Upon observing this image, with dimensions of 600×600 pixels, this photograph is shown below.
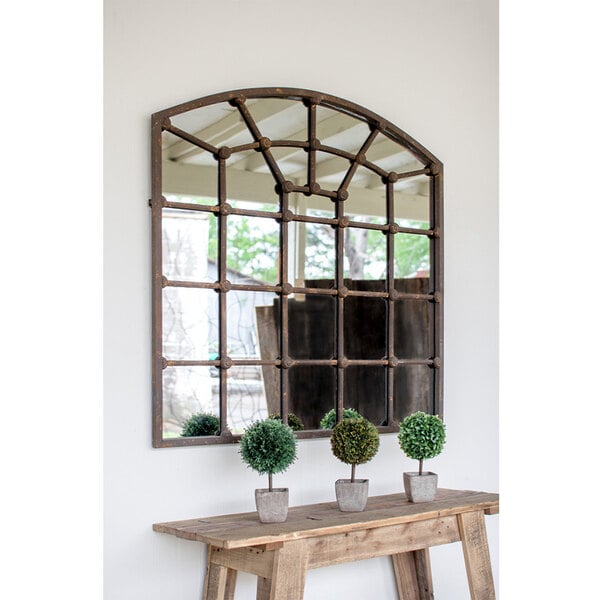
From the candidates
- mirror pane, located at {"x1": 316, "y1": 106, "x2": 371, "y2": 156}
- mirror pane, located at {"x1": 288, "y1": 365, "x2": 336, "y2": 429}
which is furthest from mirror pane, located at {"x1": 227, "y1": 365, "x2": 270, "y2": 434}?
mirror pane, located at {"x1": 316, "y1": 106, "x2": 371, "y2": 156}

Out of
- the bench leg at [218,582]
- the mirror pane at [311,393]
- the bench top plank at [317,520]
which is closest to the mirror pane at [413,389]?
the mirror pane at [311,393]

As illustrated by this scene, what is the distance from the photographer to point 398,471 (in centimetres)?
334

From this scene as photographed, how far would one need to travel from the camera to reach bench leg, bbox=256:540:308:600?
→ 2.47 m

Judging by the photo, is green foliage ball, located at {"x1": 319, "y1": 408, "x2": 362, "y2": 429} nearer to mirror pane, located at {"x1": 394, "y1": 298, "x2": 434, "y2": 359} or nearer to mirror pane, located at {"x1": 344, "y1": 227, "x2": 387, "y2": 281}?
mirror pane, located at {"x1": 394, "y1": 298, "x2": 434, "y2": 359}

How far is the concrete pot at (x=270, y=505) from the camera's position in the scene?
2.65 m

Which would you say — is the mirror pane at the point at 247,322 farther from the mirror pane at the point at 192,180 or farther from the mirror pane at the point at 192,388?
the mirror pane at the point at 192,180

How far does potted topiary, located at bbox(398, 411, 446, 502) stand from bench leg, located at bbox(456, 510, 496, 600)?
15 cm

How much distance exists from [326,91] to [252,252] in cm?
245

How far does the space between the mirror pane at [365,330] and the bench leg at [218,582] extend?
113cm

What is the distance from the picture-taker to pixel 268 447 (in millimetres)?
2627
